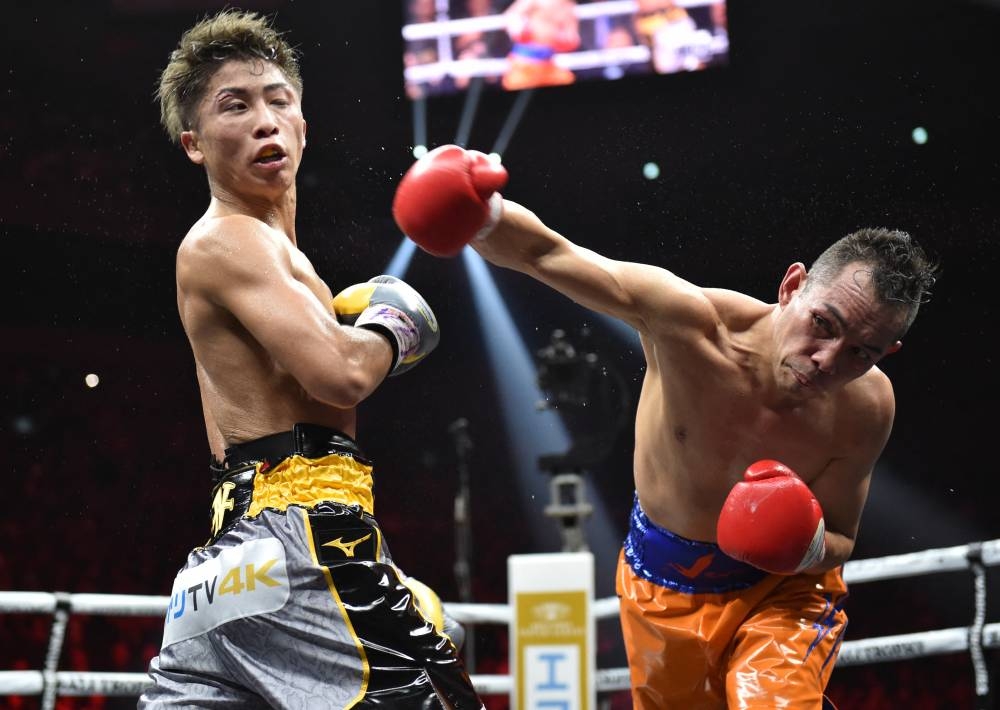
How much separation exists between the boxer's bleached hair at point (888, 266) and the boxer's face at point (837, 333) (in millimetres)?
16

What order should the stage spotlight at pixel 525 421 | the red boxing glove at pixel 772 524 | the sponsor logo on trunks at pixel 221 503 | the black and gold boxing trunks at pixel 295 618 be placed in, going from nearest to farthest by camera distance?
1. the black and gold boxing trunks at pixel 295 618
2. the sponsor logo on trunks at pixel 221 503
3. the red boxing glove at pixel 772 524
4. the stage spotlight at pixel 525 421

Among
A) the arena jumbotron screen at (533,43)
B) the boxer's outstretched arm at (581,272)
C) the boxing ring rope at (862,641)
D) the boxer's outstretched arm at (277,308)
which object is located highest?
the arena jumbotron screen at (533,43)

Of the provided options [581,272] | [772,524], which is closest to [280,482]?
[581,272]


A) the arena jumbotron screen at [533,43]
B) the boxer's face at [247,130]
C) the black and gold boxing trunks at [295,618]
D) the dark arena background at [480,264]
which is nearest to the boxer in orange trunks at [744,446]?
the boxer's face at [247,130]

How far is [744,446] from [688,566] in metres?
0.27

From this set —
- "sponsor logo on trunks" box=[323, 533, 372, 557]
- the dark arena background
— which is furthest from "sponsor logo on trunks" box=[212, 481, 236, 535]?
the dark arena background

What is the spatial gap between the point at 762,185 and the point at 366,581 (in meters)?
5.65

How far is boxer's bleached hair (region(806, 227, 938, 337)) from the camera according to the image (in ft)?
6.89

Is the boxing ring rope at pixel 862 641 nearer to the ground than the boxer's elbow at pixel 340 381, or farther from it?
nearer to the ground

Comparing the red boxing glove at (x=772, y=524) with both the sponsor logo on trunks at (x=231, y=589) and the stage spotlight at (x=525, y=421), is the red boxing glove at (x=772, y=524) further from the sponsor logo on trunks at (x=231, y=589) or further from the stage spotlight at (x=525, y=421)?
the stage spotlight at (x=525, y=421)

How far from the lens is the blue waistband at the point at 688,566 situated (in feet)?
7.56

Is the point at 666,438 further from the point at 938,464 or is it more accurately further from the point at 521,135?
the point at 938,464

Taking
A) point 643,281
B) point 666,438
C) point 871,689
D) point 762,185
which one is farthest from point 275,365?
point 871,689

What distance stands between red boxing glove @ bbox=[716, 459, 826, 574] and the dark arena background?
3711mm
